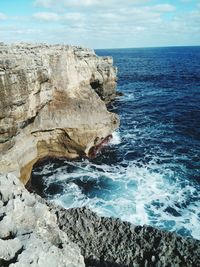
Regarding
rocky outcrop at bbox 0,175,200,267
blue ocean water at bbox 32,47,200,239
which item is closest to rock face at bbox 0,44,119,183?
blue ocean water at bbox 32,47,200,239

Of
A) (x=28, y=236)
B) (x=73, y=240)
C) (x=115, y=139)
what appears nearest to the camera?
(x=28, y=236)

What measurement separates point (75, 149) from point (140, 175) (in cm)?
694

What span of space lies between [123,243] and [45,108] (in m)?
17.3

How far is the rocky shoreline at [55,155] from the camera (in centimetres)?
914

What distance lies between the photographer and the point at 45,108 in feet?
90.6

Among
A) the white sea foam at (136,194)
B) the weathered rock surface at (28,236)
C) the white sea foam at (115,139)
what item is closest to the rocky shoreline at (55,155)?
the weathered rock surface at (28,236)

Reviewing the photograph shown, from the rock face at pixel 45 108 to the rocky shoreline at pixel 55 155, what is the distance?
0.23 feet

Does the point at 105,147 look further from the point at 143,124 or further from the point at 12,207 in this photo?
the point at 12,207

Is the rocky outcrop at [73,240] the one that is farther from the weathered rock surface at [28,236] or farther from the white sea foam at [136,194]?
the white sea foam at [136,194]

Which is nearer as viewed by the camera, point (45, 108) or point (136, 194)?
point (136, 194)

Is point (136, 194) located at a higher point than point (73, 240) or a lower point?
lower

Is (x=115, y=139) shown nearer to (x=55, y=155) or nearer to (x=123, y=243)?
(x=55, y=155)

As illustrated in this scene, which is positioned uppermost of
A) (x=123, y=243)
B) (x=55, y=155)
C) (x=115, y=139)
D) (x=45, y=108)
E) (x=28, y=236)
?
(x=28, y=236)

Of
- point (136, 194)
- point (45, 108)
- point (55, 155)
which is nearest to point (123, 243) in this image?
point (136, 194)
